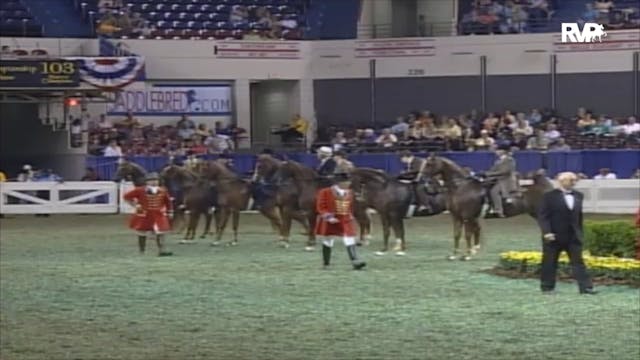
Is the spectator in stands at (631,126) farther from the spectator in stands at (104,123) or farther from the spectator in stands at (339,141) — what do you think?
the spectator in stands at (104,123)

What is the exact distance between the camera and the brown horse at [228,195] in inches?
933

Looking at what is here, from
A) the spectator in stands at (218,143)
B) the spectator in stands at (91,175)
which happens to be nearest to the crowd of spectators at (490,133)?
the spectator in stands at (218,143)

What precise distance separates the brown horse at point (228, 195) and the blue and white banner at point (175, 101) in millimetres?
13301

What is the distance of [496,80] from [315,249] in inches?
603

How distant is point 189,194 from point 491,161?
36.2 ft

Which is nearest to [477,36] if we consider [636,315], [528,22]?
[528,22]

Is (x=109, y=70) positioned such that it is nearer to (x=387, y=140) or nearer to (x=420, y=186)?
(x=387, y=140)

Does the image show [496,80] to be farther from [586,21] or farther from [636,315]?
[586,21]

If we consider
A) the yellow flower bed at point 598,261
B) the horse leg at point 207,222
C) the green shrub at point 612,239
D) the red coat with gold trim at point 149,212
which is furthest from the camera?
the horse leg at point 207,222

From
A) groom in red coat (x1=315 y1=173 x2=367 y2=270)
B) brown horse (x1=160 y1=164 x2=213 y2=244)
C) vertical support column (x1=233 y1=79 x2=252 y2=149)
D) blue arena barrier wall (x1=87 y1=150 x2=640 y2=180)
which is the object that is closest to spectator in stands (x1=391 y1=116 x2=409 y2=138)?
blue arena barrier wall (x1=87 y1=150 x2=640 y2=180)

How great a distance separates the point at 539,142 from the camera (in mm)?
31375

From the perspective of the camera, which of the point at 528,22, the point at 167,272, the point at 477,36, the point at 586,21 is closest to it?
the point at 586,21

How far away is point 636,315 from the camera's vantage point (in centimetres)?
1261

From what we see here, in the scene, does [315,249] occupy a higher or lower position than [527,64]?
lower
